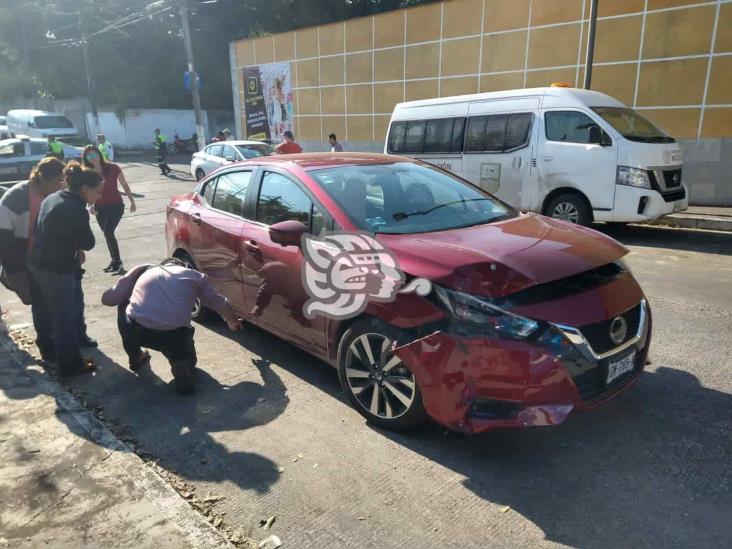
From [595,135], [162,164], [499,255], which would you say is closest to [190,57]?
[162,164]

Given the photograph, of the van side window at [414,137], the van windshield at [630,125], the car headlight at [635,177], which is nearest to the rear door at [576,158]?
the car headlight at [635,177]

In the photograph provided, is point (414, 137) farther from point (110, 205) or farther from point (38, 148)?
point (38, 148)

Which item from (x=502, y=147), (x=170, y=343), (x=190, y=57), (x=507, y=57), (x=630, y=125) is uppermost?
(x=190, y=57)

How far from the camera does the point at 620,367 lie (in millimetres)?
3059

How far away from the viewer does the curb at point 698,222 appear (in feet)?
31.2

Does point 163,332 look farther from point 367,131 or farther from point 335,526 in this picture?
point 367,131

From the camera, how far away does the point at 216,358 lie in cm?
465

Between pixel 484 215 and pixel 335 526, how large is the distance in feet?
7.69

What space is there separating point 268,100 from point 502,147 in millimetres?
15289

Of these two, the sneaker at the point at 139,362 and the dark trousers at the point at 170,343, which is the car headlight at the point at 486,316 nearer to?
the dark trousers at the point at 170,343

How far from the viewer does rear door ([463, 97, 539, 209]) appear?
9156 millimetres

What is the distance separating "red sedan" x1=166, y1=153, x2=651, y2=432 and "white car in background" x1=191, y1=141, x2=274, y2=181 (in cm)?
1096

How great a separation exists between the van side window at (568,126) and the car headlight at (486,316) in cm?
668

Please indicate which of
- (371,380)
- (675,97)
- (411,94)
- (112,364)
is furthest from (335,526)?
(411,94)
